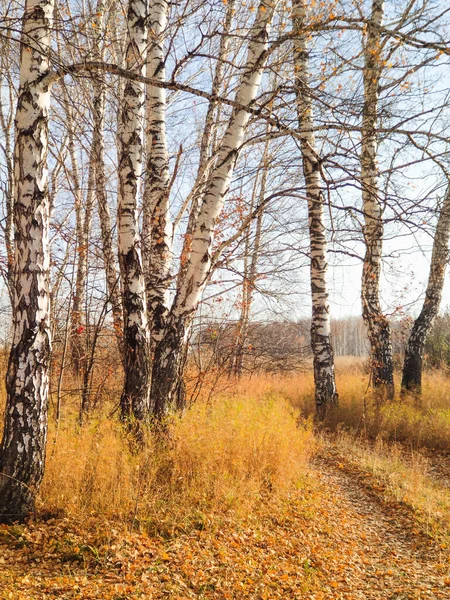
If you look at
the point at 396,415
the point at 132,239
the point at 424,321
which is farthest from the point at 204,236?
the point at 424,321

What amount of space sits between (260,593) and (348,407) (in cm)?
558

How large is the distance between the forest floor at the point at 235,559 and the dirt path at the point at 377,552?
10mm

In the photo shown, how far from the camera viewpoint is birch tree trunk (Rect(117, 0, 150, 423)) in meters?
4.28

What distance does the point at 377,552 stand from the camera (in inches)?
142

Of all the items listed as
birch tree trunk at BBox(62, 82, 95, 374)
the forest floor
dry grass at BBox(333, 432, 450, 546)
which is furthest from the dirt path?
birch tree trunk at BBox(62, 82, 95, 374)

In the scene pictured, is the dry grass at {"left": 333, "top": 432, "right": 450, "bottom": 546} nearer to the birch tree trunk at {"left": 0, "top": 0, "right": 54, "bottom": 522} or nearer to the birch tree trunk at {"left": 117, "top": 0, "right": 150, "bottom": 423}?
the birch tree trunk at {"left": 117, "top": 0, "right": 150, "bottom": 423}

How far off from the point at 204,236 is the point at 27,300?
6.76 ft

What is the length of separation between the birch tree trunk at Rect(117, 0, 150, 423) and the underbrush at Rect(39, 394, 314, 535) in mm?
489

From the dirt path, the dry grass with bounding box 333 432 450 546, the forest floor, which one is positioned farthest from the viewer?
the dry grass with bounding box 333 432 450 546

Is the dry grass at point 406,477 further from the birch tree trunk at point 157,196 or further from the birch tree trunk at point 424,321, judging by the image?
the birch tree trunk at point 157,196

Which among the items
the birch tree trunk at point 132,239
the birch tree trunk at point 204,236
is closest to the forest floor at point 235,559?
the birch tree trunk at point 132,239

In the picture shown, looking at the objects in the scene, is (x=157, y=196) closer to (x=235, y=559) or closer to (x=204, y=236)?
(x=204, y=236)

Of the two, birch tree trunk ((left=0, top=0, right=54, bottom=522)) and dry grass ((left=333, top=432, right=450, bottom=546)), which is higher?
birch tree trunk ((left=0, top=0, right=54, bottom=522))

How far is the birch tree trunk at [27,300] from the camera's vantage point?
317 cm
